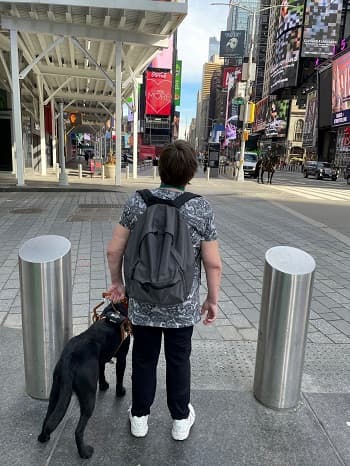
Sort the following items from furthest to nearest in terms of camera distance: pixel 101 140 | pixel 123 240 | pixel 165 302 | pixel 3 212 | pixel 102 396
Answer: pixel 101 140
pixel 3 212
pixel 102 396
pixel 123 240
pixel 165 302

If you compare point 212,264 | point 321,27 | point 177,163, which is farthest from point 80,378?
point 321,27

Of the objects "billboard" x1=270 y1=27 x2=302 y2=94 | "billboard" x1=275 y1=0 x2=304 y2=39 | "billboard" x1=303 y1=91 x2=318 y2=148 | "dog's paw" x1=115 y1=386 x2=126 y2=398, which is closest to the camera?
"dog's paw" x1=115 y1=386 x2=126 y2=398

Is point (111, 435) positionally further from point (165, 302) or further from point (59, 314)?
point (165, 302)

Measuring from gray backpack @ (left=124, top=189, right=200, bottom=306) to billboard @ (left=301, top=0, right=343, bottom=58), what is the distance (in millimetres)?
77102

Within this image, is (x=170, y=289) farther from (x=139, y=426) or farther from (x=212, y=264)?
(x=139, y=426)

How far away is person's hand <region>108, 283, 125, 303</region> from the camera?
259cm

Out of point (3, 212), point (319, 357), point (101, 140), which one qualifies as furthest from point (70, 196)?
point (101, 140)

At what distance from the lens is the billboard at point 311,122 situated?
6051 cm

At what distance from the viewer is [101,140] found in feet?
147

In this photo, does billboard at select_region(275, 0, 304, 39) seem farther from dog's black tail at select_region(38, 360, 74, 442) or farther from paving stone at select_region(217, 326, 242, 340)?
dog's black tail at select_region(38, 360, 74, 442)

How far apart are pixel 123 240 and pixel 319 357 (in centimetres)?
229

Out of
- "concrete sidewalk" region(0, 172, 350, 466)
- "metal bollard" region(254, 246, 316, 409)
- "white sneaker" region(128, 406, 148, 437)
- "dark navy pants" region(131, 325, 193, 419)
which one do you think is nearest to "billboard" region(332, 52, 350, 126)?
"concrete sidewalk" region(0, 172, 350, 466)

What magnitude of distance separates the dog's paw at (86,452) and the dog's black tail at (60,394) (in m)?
0.21

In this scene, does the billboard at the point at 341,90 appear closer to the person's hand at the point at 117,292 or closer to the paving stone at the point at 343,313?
the paving stone at the point at 343,313
